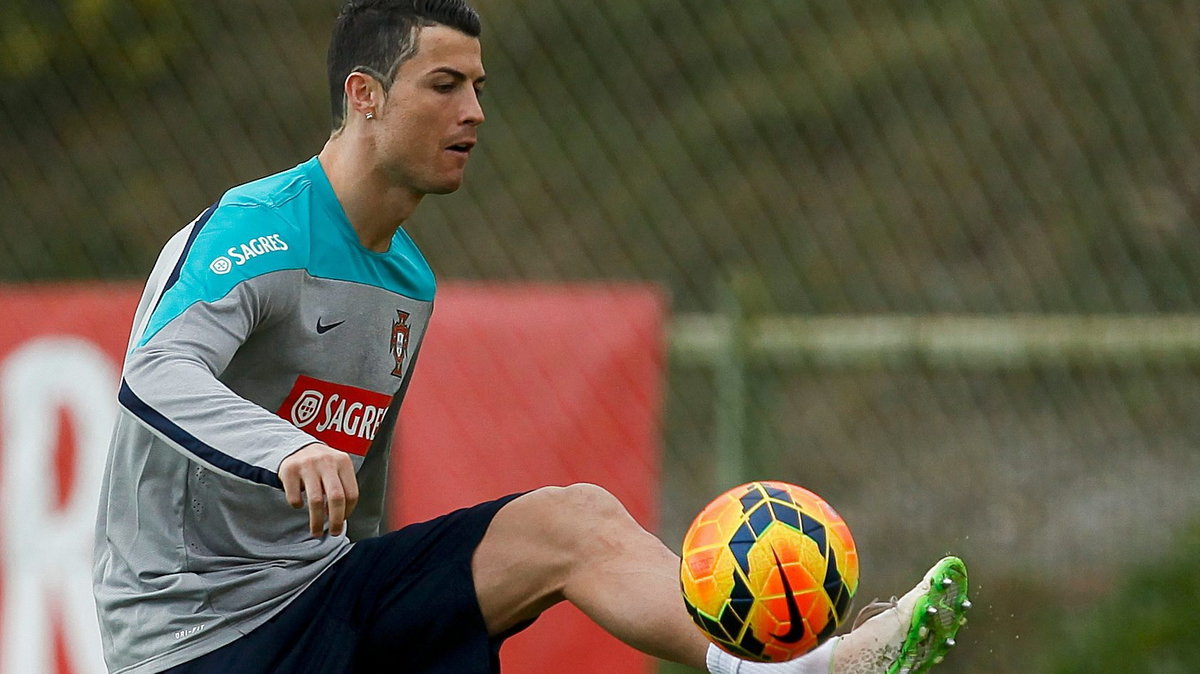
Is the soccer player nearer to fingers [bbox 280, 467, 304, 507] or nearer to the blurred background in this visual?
fingers [bbox 280, 467, 304, 507]

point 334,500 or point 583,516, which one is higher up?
point 334,500

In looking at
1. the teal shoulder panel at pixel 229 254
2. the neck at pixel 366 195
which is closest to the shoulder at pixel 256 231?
→ the teal shoulder panel at pixel 229 254

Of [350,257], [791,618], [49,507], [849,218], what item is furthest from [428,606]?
[849,218]

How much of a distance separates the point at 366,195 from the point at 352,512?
2.31 feet

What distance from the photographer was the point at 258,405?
3580 mm

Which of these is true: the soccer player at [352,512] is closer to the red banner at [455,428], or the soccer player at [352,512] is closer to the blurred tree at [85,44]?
the red banner at [455,428]

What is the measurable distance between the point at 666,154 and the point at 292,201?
309 centimetres

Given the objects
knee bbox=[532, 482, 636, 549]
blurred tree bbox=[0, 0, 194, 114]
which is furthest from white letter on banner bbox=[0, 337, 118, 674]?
knee bbox=[532, 482, 636, 549]

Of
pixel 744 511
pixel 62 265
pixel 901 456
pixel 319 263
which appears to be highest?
pixel 62 265

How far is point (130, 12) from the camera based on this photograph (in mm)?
7031

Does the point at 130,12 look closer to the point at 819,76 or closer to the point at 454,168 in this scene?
the point at 819,76

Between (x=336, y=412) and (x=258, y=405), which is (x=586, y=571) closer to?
(x=336, y=412)

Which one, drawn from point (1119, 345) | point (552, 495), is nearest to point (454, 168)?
point (552, 495)

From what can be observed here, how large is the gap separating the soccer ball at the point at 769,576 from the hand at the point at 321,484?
795mm
